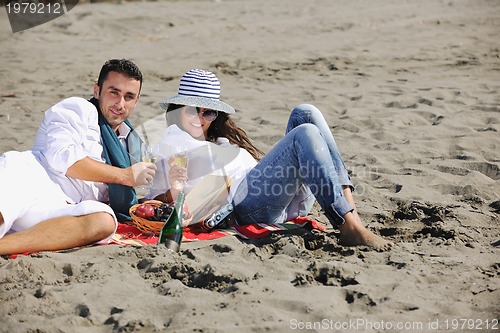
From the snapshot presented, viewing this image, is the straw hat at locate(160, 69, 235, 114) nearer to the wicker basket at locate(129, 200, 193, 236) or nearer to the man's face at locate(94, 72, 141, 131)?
the man's face at locate(94, 72, 141, 131)

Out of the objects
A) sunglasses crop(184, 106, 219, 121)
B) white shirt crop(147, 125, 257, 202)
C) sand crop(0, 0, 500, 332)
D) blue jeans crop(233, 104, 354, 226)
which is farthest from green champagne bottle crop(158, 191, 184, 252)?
sunglasses crop(184, 106, 219, 121)

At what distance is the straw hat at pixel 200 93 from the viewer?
15.1ft

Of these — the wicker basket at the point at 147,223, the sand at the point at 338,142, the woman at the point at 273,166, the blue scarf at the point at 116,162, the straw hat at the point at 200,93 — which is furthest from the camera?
the straw hat at the point at 200,93

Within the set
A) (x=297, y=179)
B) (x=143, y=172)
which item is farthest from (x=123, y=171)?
(x=297, y=179)

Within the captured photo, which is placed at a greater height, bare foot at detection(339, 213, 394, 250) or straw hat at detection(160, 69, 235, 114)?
straw hat at detection(160, 69, 235, 114)

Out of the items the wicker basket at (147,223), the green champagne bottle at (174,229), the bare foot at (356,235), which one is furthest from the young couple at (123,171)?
the green champagne bottle at (174,229)

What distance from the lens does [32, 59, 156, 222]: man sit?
4234mm

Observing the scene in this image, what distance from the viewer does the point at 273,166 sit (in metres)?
4.40

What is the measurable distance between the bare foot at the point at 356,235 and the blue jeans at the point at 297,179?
0.14 ft

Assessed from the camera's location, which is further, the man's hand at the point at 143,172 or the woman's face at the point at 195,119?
the woman's face at the point at 195,119

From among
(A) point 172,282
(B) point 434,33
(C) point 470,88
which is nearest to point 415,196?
(A) point 172,282

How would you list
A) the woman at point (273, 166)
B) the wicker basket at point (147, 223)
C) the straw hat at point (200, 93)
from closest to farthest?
the woman at point (273, 166) → the wicker basket at point (147, 223) → the straw hat at point (200, 93)

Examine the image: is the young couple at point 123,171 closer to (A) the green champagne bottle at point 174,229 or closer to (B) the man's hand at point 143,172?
(B) the man's hand at point 143,172

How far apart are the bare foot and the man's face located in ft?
5.10
